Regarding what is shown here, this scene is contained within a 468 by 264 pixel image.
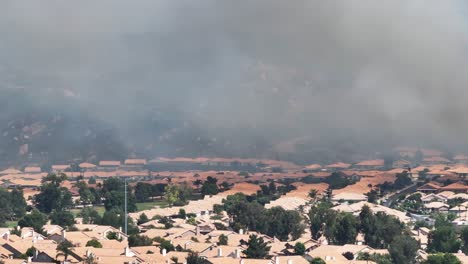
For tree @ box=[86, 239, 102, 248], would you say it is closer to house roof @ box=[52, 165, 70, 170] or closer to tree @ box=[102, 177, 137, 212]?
tree @ box=[102, 177, 137, 212]

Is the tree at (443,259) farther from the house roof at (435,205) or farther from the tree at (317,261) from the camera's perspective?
the house roof at (435,205)

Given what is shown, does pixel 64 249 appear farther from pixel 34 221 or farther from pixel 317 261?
pixel 34 221

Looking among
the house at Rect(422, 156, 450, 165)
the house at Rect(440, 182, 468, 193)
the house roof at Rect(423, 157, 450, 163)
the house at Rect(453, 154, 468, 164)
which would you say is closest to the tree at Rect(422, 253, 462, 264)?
the house at Rect(440, 182, 468, 193)

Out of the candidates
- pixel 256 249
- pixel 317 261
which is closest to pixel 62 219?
pixel 256 249

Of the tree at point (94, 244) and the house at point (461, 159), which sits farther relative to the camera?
the house at point (461, 159)

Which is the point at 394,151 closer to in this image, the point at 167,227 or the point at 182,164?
the point at 182,164

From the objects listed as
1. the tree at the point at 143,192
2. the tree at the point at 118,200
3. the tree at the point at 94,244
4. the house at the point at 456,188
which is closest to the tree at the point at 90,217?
the tree at the point at 118,200
